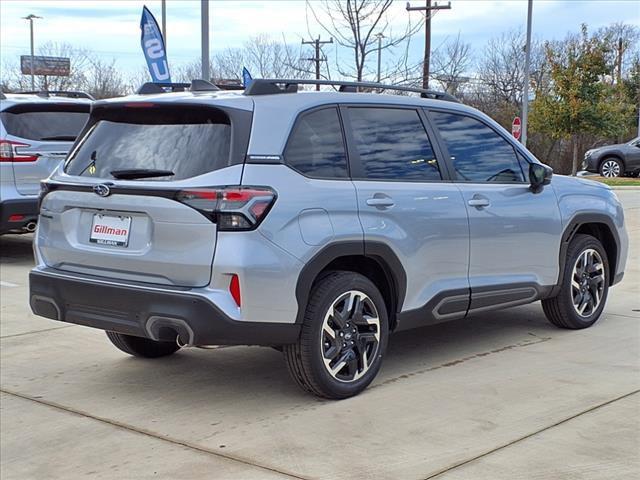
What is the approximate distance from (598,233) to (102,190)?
13.8 ft

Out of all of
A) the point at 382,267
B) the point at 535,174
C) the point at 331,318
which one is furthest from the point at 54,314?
the point at 535,174

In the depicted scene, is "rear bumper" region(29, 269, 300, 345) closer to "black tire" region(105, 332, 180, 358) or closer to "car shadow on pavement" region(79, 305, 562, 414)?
"car shadow on pavement" region(79, 305, 562, 414)

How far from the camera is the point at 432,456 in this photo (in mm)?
4238

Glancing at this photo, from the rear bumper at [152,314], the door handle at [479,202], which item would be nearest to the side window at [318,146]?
the rear bumper at [152,314]

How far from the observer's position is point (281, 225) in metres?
4.70

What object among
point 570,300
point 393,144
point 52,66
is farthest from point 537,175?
point 52,66

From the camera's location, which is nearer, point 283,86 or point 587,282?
point 283,86

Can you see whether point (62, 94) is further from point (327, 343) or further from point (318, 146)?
point (327, 343)

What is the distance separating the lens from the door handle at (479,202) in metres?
5.88

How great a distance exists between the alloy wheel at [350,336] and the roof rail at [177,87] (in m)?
1.64

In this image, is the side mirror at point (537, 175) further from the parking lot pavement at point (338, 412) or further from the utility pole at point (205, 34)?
the utility pole at point (205, 34)

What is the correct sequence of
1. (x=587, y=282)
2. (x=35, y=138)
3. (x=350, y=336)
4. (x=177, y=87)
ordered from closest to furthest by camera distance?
(x=350, y=336) → (x=177, y=87) → (x=587, y=282) → (x=35, y=138)

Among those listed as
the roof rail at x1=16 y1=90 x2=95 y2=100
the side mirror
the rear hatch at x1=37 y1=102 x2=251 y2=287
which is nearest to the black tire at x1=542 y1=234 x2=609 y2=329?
the side mirror

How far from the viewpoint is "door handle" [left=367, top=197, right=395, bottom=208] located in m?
5.21
